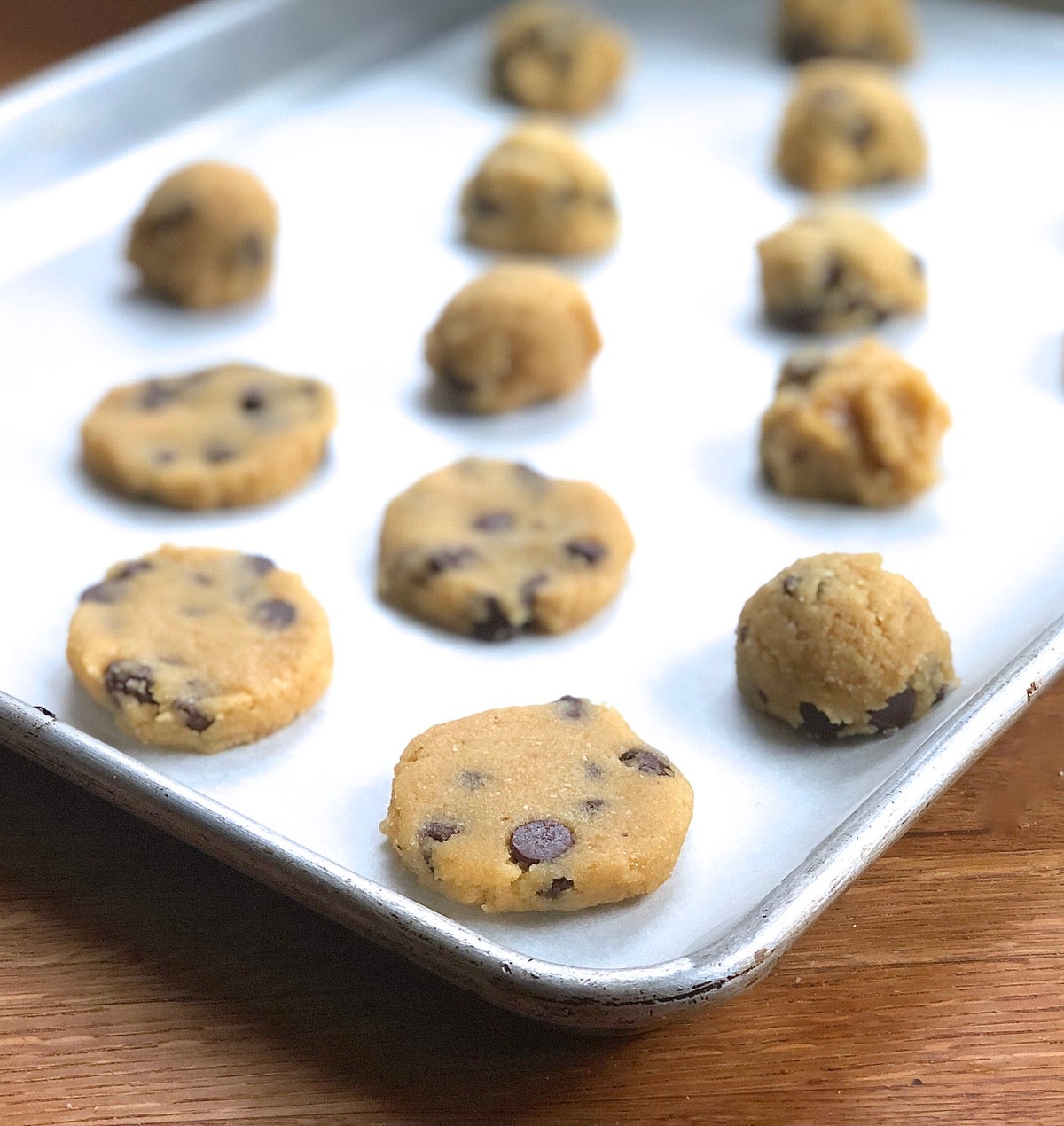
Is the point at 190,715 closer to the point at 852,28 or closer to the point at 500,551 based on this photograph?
the point at 500,551

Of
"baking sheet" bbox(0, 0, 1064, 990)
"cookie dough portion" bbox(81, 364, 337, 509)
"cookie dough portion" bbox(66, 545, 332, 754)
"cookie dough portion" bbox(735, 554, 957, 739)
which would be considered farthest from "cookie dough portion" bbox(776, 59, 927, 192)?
"cookie dough portion" bbox(66, 545, 332, 754)

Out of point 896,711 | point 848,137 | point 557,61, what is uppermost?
point 557,61

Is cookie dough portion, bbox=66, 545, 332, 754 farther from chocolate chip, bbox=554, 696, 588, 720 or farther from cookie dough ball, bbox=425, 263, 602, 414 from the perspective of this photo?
cookie dough ball, bbox=425, 263, 602, 414

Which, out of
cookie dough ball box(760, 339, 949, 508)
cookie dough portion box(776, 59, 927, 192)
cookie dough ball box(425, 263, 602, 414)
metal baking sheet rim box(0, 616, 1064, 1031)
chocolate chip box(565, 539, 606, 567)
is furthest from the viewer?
cookie dough portion box(776, 59, 927, 192)

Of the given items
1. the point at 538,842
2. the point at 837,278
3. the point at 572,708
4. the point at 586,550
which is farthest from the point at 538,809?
the point at 837,278

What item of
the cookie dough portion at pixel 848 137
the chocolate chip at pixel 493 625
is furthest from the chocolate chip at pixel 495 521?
the cookie dough portion at pixel 848 137

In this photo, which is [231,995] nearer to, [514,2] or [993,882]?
[993,882]
